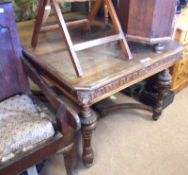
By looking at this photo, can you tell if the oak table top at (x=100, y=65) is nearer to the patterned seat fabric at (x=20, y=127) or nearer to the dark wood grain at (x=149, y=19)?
the dark wood grain at (x=149, y=19)

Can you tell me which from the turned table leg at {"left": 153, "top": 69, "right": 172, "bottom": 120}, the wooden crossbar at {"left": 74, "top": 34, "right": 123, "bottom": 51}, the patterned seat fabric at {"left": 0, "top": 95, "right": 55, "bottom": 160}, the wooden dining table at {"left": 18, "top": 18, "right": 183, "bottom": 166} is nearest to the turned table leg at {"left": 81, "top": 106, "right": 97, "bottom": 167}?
the wooden dining table at {"left": 18, "top": 18, "right": 183, "bottom": 166}

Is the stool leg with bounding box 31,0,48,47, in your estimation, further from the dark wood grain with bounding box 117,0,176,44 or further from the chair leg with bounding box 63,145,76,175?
the chair leg with bounding box 63,145,76,175

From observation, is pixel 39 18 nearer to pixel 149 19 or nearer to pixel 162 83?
pixel 149 19

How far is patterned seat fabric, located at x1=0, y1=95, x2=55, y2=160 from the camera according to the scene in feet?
3.18

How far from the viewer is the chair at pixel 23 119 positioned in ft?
3.14

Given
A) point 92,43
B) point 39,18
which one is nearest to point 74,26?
point 39,18

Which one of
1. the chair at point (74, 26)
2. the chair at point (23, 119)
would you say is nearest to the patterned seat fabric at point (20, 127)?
the chair at point (23, 119)

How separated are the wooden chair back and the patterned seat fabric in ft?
0.37

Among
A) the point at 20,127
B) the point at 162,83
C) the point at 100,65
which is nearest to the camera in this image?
the point at 20,127

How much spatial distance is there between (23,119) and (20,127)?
0.06 metres

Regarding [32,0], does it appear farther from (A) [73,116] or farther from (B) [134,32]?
(A) [73,116]

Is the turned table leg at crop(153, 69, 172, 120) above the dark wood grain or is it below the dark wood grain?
below

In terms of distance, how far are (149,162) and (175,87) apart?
884mm

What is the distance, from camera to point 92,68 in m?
1.10
